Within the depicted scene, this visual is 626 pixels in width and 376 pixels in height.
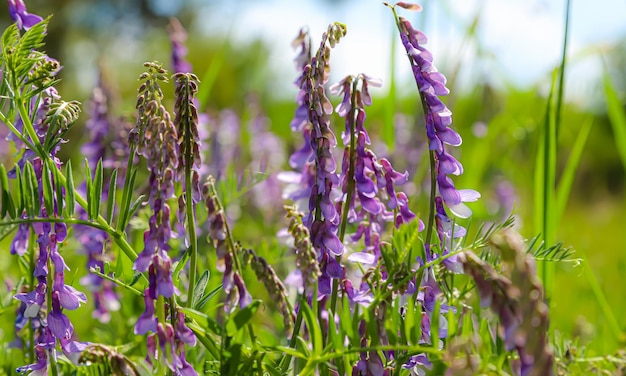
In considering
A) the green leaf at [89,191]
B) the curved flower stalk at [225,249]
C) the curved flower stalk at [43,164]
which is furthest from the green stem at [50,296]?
the curved flower stalk at [225,249]

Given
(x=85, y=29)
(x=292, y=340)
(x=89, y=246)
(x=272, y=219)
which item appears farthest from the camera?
(x=85, y=29)

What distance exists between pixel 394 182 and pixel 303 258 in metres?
0.24

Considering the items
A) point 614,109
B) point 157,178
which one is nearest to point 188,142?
point 157,178

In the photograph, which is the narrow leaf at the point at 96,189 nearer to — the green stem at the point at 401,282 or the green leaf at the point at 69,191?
the green leaf at the point at 69,191

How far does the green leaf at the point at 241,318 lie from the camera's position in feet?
2.62

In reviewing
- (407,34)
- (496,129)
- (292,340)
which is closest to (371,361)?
(292,340)

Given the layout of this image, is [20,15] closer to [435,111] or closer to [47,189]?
[47,189]

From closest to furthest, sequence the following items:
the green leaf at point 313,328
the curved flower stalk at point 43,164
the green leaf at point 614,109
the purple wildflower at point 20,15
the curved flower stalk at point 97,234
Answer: the green leaf at point 313,328, the curved flower stalk at point 43,164, the purple wildflower at point 20,15, the curved flower stalk at point 97,234, the green leaf at point 614,109

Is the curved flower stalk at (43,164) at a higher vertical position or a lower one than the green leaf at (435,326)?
higher

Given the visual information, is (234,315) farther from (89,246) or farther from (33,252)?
(89,246)

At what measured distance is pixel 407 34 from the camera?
946mm

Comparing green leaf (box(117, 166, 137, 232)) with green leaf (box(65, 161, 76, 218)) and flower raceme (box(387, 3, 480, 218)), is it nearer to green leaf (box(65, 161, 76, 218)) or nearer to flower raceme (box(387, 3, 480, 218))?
green leaf (box(65, 161, 76, 218))

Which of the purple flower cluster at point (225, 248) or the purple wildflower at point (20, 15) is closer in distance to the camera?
the purple flower cluster at point (225, 248)

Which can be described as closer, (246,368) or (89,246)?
(246,368)
